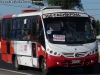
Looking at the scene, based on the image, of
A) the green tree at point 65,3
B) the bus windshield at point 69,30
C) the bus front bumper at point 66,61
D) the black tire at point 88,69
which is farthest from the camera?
the green tree at point 65,3

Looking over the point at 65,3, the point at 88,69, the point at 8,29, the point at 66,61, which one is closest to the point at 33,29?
the point at 66,61

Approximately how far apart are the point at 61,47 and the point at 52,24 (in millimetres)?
1121

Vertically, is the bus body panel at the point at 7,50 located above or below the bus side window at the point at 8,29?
below

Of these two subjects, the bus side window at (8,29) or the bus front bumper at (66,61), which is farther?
the bus side window at (8,29)

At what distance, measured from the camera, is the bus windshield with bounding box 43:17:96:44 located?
740 inches

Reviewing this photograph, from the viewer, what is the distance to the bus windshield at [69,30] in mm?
18797

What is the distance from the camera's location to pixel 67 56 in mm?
18531

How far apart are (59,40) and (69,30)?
0.69 metres

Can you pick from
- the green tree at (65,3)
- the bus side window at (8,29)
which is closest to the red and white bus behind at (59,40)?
the bus side window at (8,29)

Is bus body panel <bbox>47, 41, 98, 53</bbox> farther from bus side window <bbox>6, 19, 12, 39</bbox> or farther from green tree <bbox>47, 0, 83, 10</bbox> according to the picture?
green tree <bbox>47, 0, 83, 10</bbox>

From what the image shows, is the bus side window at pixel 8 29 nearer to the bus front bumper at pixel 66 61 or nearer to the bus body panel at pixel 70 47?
the bus body panel at pixel 70 47

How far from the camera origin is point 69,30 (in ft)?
62.6

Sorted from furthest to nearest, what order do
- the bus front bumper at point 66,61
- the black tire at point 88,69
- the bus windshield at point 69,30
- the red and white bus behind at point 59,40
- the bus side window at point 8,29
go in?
the bus side window at point 8,29
the black tire at point 88,69
the bus windshield at point 69,30
the red and white bus behind at point 59,40
the bus front bumper at point 66,61

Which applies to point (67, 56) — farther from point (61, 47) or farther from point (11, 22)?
point (11, 22)
